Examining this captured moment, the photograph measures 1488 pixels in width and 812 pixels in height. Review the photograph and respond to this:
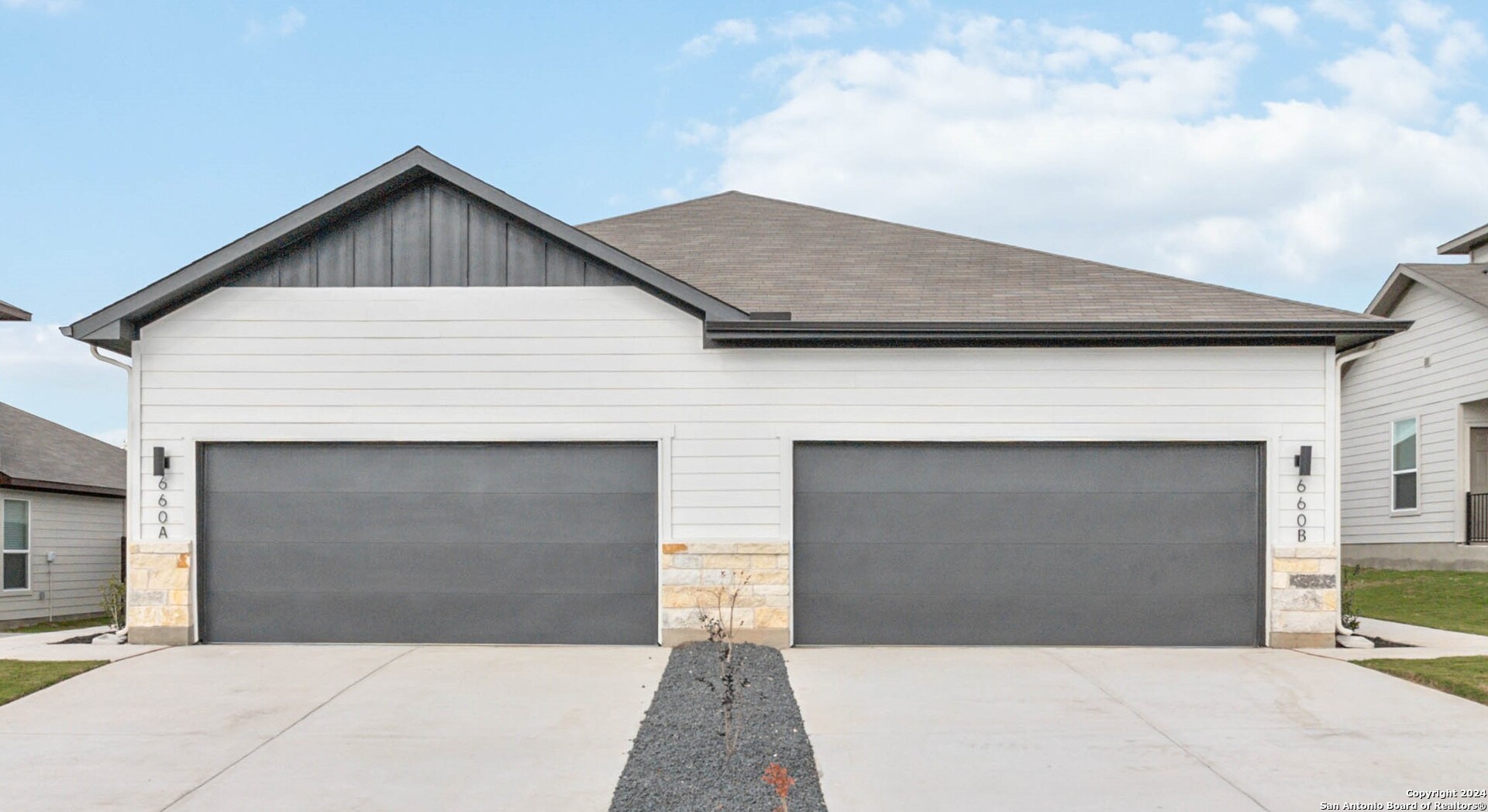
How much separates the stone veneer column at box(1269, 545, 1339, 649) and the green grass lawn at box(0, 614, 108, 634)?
1560 centimetres

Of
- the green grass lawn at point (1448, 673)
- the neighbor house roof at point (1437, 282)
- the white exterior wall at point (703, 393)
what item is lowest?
the green grass lawn at point (1448, 673)

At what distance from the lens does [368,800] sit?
680 centimetres

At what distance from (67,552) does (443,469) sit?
37.7 ft

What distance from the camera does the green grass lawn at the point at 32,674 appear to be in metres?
9.56

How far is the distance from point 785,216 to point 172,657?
31.4ft

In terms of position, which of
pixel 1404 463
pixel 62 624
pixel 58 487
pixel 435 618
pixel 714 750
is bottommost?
pixel 62 624

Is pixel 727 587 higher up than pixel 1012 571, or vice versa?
pixel 1012 571

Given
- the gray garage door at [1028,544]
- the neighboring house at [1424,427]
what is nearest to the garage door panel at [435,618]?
the gray garage door at [1028,544]

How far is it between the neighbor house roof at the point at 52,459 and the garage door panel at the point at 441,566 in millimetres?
8343

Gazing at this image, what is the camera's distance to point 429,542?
39.1ft

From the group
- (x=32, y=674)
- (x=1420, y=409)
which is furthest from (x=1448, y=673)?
(x=1420, y=409)

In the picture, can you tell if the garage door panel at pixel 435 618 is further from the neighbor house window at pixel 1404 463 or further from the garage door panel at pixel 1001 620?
the neighbor house window at pixel 1404 463

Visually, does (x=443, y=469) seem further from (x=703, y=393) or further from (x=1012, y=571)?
(x=1012, y=571)

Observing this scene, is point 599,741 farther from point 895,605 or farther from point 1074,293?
point 1074,293
